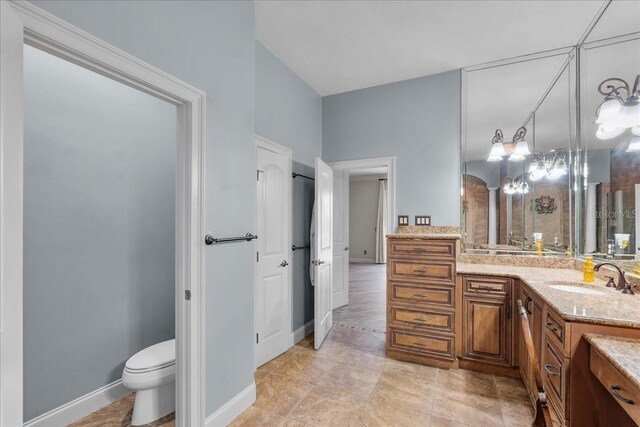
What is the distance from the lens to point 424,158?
11.2ft

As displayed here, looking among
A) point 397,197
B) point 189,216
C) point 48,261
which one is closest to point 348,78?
point 397,197

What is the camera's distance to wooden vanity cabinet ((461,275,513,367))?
2.52 meters

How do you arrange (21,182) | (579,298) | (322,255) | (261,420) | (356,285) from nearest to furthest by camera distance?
(21,182)
(579,298)
(261,420)
(322,255)
(356,285)

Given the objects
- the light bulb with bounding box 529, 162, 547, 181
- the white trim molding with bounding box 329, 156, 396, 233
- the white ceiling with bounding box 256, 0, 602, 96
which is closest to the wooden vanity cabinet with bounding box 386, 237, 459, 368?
the white trim molding with bounding box 329, 156, 396, 233

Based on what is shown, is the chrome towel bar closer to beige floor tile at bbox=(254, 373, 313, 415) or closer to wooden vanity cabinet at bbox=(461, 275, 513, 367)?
beige floor tile at bbox=(254, 373, 313, 415)

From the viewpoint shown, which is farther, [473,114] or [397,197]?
[397,197]

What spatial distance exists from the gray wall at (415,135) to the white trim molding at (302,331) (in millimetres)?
1699

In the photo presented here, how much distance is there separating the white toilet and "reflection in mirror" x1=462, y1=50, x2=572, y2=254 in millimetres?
2939

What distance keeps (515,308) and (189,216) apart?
2.56m

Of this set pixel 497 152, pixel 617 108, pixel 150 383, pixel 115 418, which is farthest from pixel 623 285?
pixel 115 418

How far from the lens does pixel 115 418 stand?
2.02m

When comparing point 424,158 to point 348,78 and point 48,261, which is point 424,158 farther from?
point 48,261

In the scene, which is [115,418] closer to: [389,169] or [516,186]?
[389,169]

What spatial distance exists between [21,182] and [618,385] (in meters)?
2.19
